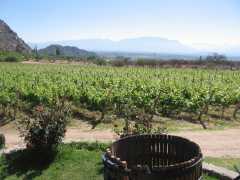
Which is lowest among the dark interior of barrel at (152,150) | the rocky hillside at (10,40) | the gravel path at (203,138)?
the gravel path at (203,138)

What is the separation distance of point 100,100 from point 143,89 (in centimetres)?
322

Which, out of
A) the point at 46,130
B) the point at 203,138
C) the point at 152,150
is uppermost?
the point at 152,150

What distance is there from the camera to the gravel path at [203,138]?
11.1m

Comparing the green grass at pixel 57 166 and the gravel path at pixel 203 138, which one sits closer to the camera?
the green grass at pixel 57 166

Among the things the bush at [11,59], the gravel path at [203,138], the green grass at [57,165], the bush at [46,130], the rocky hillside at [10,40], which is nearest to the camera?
the green grass at [57,165]

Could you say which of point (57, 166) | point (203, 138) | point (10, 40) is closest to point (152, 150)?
point (57, 166)

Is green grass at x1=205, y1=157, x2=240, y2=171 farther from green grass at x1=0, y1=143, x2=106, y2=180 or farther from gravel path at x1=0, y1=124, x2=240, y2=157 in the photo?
green grass at x1=0, y1=143, x2=106, y2=180

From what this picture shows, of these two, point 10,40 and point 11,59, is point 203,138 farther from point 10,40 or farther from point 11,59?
point 10,40

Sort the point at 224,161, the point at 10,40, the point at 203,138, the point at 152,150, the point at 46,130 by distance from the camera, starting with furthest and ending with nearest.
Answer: the point at 10,40, the point at 203,138, the point at 224,161, the point at 46,130, the point at 152,150

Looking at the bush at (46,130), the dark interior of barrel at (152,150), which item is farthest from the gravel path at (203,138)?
the dark interior of barrel at (152,150)

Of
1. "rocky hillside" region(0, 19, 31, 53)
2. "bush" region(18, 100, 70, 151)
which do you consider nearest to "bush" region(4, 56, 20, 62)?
"rocky hillside" region(0, 19, 31, 53)

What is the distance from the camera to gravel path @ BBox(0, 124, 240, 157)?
36.4 ft

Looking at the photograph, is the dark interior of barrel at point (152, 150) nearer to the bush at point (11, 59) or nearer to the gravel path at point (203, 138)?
the gravel path at point (203, 138)

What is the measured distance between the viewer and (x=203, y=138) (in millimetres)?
12617
